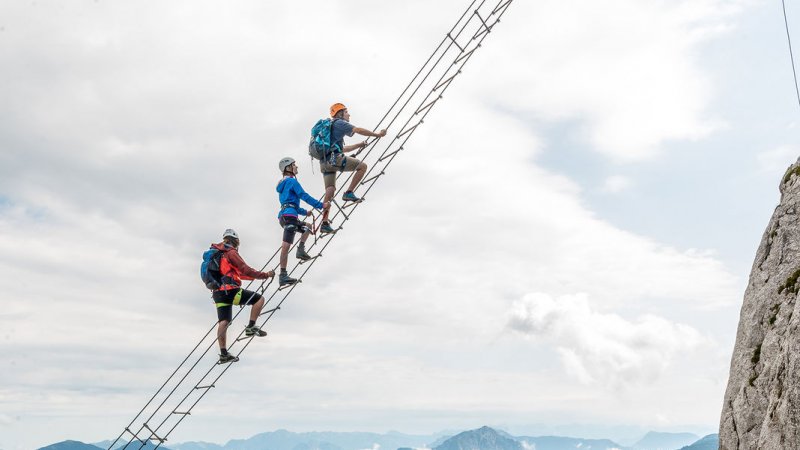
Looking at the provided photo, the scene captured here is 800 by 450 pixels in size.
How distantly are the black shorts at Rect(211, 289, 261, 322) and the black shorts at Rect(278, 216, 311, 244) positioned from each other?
76.7 inches

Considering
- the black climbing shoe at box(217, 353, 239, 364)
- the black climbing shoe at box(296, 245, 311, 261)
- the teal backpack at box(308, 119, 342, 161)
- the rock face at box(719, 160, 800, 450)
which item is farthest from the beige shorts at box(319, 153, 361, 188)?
the rock face at box(719, 160, 800, 450)

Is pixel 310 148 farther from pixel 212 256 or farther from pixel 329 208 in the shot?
pixel 212 256

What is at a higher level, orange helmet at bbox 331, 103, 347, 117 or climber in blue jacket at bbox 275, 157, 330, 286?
orange helmet at bbox 331, 103, 347, 117

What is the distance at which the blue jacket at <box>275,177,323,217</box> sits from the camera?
20.8 metres

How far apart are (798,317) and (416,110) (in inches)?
504

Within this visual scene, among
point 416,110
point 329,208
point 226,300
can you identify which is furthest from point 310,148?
point 226,300

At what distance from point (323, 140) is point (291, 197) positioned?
83.6 inches

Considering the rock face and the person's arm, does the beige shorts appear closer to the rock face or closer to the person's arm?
the person's arm

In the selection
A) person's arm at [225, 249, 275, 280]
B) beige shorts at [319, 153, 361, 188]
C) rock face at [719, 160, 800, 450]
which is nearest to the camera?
rock face at [719, 160, 800, 450]

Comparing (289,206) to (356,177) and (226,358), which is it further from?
(226,358)

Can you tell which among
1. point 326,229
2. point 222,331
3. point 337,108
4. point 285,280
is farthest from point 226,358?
point 337,108

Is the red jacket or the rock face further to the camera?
the red jacket

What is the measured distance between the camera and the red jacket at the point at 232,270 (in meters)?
20.0

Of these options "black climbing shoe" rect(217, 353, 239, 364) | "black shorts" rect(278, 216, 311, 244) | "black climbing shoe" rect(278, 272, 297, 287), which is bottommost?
"black climbing shoe" rect(217, 353, 239, 364)
